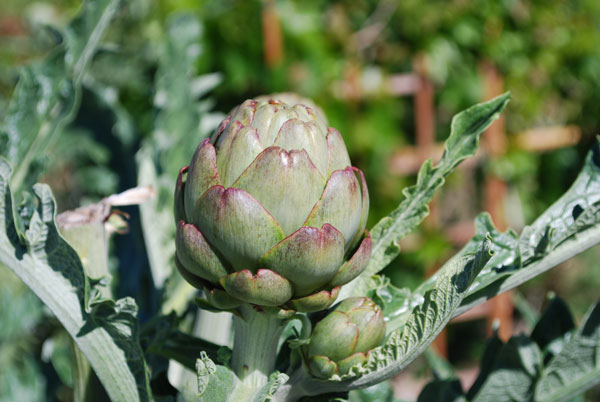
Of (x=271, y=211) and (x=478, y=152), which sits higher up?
(x=478, y=152)

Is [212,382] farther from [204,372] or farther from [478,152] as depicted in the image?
[478,152]

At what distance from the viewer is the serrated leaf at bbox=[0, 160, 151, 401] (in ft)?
1.37

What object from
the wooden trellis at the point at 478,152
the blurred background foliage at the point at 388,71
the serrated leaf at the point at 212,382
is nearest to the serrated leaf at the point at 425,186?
the serrated leaf at the point at 212,382

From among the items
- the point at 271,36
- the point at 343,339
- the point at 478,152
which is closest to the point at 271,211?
the point at 343,339

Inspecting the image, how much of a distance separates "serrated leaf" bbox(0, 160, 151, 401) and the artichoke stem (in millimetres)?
68

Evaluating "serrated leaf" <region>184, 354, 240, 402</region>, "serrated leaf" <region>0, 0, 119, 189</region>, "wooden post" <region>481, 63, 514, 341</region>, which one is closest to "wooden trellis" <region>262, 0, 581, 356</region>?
"wooden post" <region>481, 63, 514, 341</region>

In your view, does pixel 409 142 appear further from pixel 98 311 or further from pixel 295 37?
pixel 98 311

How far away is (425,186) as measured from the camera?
445 millimetres

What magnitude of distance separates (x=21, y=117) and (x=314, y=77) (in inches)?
46.2

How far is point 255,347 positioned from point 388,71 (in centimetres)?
169

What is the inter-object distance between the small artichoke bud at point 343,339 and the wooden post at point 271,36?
1.33 meters

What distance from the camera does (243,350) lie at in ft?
1.35

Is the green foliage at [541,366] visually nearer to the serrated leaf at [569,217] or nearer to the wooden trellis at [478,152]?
the serrated leaf at [569,217]

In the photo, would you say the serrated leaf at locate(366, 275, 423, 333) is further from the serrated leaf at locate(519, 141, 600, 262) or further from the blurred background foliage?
the blurred background foliage
